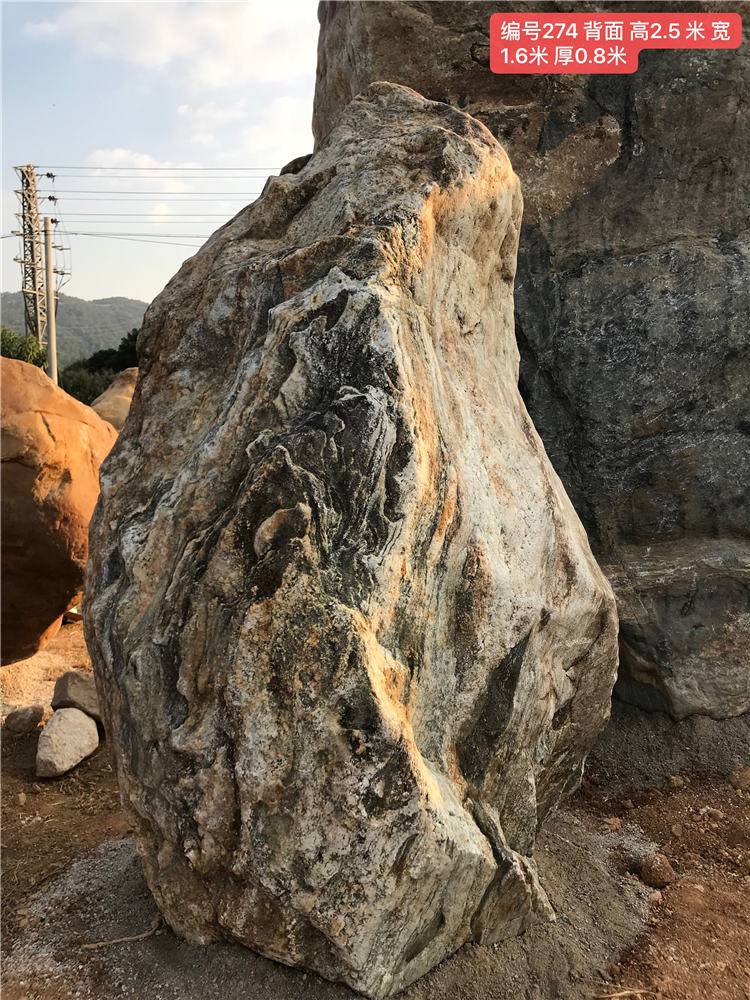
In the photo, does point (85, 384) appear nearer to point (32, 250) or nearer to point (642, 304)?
point (32, 250)

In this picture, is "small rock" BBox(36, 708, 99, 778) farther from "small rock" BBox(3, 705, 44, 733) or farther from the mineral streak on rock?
the mineral streak on rock

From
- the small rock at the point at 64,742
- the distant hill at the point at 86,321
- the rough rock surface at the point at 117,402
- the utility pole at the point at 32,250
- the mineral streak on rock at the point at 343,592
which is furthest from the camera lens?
the distant hill at the point at 86,321

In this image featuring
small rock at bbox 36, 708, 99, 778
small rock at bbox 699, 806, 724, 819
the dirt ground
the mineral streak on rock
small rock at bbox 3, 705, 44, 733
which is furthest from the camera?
small rock at bbox 3, 705, 44, 733

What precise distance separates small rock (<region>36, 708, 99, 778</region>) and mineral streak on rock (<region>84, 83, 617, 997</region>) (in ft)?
5.22

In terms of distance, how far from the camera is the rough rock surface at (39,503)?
457 cm

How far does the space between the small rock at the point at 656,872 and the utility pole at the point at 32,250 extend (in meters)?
16.7

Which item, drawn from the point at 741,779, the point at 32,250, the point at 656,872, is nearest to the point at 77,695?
the point at 656,872

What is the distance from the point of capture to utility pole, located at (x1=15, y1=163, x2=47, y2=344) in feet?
57.1

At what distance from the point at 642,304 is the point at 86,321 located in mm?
67162

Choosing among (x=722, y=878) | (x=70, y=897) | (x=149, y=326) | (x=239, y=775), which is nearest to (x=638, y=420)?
(x=722, y=878)

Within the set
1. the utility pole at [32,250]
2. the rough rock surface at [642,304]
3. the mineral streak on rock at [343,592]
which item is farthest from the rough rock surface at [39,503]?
Result: the utility pole at [32,250]

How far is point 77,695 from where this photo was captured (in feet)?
13.8

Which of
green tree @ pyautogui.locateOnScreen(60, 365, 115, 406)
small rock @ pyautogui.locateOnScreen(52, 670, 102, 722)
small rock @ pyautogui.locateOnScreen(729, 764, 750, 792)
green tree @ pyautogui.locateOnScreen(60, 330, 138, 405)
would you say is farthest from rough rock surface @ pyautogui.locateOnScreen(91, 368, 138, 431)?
green tree @ pyautogui.locateOnScreen(60, 365, 115, 406)

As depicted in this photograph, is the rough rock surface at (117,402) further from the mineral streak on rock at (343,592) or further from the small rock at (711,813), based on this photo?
the small rock at (711,813)
